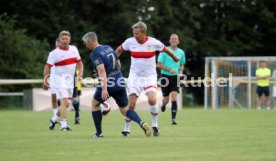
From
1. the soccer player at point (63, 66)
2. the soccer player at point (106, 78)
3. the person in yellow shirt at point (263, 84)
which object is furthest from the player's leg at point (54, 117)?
the person in yellow shirt at point (263, 84)

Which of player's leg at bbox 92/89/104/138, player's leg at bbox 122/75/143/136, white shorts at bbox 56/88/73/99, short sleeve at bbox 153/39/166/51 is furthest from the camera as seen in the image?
white shorts at bbox 56/88/73/99

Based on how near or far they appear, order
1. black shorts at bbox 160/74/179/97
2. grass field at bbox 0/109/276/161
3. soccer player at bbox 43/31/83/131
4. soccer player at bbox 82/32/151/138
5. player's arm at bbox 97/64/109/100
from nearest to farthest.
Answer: grass field at bbox 0/109/276/161
player's arm at bbox 97/64/109/100
soccer player at bbox 82/32/151/138
soccer player at bbox 43/31/83/131
black shorts at bbox 160/74/179/97

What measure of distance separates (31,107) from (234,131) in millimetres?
19936

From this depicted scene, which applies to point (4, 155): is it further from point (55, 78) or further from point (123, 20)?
point (123, 20)

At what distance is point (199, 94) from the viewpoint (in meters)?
52.2

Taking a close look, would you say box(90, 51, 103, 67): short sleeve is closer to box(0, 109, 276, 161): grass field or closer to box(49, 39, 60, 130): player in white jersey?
box(0, 109, 276, 161): grass field

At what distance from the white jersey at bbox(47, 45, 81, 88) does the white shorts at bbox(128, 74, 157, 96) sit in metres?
2.70

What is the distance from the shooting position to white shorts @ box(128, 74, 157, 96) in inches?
612

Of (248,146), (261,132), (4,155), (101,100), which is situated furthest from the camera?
(261,132)

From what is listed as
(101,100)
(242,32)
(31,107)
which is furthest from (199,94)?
(101,100)

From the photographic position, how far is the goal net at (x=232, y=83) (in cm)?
3781

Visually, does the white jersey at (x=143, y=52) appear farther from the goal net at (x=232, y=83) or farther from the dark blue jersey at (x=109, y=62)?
the goal net at (x=232, y=83)

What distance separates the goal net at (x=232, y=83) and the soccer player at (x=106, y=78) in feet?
74.3

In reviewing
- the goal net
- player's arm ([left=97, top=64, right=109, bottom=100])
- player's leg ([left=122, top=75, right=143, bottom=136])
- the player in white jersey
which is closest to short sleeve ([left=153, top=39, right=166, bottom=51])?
player's leg ([left=122, top=75, right=143, bottom=136])
